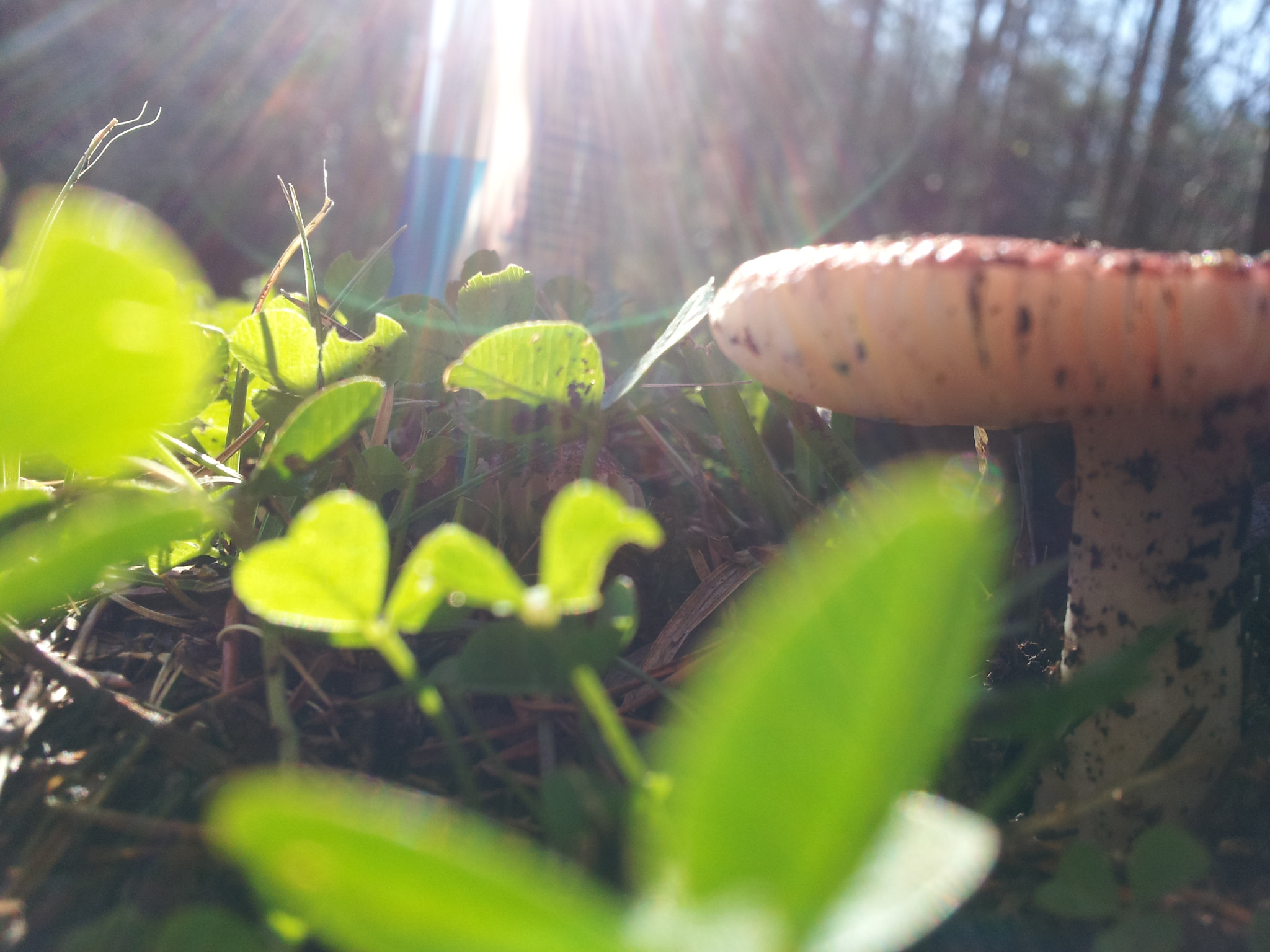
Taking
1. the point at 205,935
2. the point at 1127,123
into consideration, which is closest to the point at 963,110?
the point at 1127,123

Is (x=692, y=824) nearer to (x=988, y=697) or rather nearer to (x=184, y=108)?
(x=988, y=697)

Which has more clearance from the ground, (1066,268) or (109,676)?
(1066,268)

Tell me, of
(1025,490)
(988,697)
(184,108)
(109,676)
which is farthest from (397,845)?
(184,108)

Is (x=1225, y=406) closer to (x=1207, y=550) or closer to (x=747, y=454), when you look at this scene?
(x=1207, y=550)

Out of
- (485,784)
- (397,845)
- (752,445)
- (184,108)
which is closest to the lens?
(397,845)

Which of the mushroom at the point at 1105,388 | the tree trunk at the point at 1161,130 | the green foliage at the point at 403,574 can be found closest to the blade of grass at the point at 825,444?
the mushroom at the point at 1105,388

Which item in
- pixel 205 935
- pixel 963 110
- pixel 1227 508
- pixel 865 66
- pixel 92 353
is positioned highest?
pixel 865 66

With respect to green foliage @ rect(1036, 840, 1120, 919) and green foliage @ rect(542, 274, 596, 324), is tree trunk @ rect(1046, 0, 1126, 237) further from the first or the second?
green foliage @ rect(1036, 840, 1120, 919)
